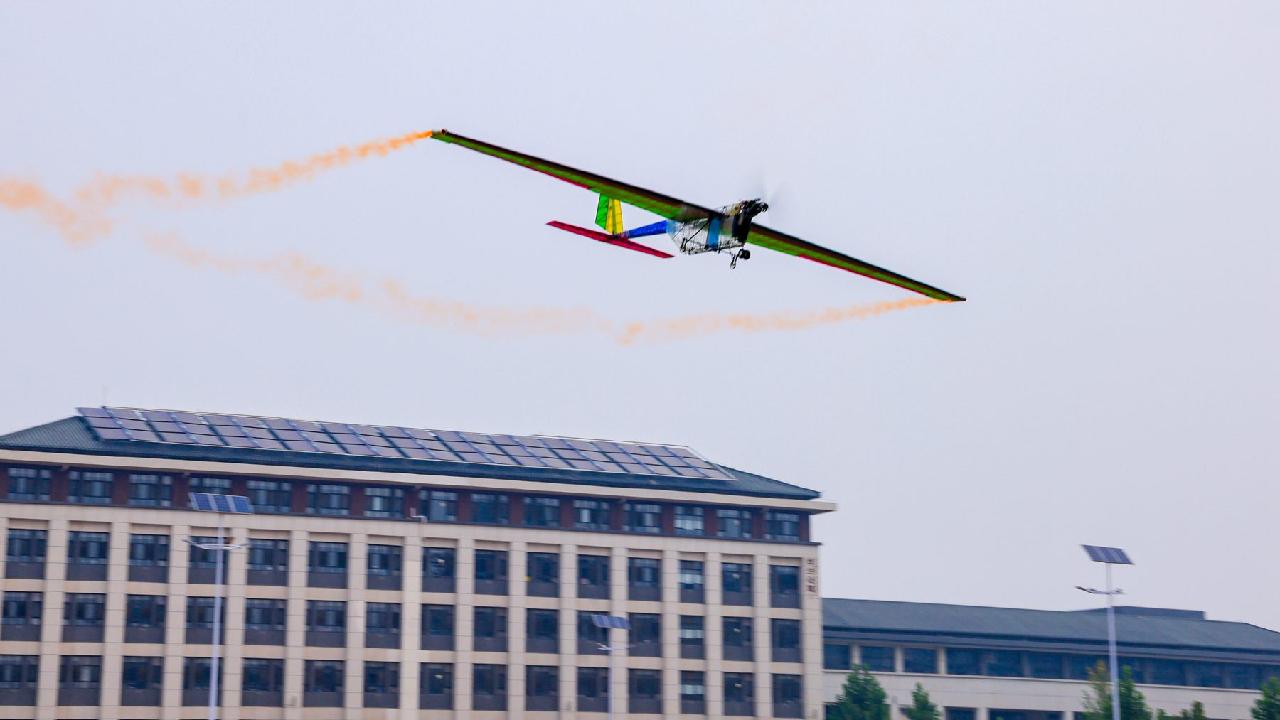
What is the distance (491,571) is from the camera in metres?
117

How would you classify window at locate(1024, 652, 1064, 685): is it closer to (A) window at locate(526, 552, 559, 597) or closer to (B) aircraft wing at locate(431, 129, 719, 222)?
(A) window at locate(526, 552, 559, 597)

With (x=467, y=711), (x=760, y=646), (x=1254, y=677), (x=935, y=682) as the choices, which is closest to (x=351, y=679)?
(x=467, y=711)

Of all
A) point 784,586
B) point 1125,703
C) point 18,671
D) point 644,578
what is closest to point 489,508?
point 644,578

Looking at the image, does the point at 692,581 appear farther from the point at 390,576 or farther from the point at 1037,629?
the point at 1037,629

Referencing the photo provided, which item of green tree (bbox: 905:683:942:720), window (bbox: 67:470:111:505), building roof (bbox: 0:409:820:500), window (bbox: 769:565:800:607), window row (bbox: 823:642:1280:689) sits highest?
building roof (bbox: 0:409:820:500)

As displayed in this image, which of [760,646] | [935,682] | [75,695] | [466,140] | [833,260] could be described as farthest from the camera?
[935,682]

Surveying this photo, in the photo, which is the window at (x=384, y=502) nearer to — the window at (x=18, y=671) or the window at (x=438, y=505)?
the window at (x=438, y=505)

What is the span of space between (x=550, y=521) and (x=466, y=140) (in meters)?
64.7

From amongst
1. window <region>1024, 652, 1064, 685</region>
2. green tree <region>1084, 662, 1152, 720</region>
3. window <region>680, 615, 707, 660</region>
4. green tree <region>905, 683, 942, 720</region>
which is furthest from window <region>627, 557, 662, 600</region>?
window <region>1024, 652, 1064, 685</region>

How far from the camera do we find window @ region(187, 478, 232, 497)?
358 feet

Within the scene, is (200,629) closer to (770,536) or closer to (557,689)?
(557,689)

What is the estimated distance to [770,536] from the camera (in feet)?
413

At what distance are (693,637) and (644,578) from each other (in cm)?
527

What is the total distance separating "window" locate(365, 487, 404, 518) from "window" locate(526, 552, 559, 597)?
30.9ft
